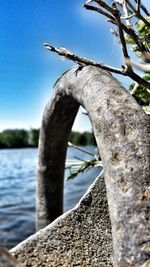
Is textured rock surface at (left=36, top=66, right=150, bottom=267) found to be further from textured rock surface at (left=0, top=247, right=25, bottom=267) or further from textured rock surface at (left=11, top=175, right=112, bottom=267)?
textured rock surface at (left=11, top=175, right=112, bottom=267)

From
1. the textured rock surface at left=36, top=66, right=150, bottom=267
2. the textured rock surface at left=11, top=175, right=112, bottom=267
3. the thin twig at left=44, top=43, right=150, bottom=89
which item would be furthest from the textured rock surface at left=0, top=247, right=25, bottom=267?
the textured rock surface at left=11, top=175, right=112, bottom=267

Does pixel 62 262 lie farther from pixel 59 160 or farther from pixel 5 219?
pixel 5 219

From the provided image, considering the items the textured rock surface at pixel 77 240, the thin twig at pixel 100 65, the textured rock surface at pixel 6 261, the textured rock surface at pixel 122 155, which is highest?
the thin twig at pixel 100 65

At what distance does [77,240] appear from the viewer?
2.09 meters

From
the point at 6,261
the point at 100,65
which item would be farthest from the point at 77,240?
the point at 6,261

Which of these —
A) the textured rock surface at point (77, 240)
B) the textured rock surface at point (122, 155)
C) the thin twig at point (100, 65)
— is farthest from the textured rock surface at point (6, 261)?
the textured rock surface at point (77, 240)

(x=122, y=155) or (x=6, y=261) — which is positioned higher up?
(x=122, y=155)

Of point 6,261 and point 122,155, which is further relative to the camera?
point 122,155

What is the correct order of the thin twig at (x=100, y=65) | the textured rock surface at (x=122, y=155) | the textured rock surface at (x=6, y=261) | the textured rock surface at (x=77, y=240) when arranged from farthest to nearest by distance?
the textured rock surface at (x=77, y=240) → the thin twig at (x=100, y=65) → the textured rock surface at (x=122, y=155) → the textured rock surface at (x=6, y=261)

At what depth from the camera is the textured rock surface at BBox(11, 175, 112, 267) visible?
6.40 feet

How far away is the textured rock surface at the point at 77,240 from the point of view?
195 cm

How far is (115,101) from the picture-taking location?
58.5 inches

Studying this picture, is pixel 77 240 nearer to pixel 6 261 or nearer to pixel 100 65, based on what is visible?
pixel 100 65

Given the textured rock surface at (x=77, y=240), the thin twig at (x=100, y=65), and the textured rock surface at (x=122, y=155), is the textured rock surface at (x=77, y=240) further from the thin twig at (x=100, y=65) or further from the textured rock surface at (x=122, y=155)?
the thin twig at (x=100, y=65)
